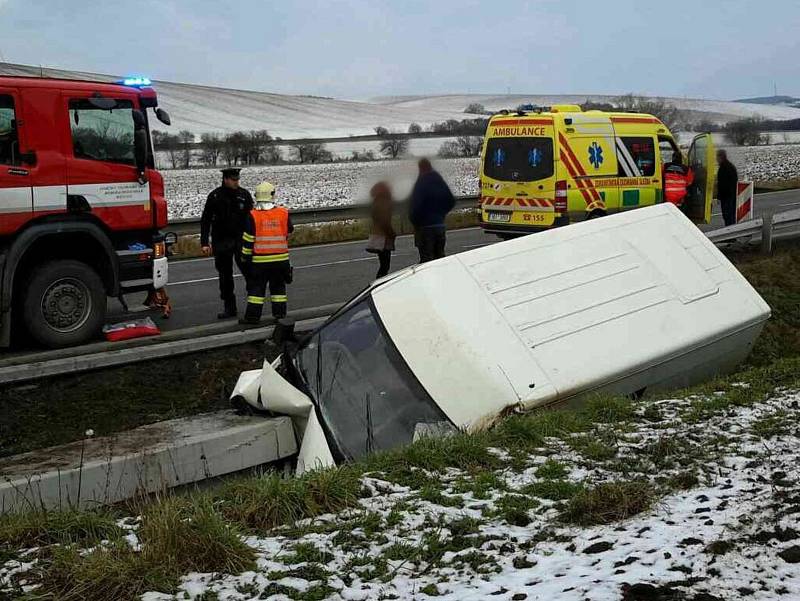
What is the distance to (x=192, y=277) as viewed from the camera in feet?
44.4

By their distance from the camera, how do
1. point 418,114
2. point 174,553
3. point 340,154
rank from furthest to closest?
point 418,114, point 340,154, point 174,553

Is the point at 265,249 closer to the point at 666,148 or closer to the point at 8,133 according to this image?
the point at 8,133

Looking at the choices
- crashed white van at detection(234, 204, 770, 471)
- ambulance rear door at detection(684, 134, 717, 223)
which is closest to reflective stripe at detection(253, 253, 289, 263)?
crashed white van at detection(234, 204, 770, 471)

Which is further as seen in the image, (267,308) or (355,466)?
(267,308)

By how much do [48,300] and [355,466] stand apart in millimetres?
5131

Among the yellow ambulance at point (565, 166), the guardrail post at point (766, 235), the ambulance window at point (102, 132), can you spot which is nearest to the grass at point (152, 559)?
the ambulance window at point (102, 132)

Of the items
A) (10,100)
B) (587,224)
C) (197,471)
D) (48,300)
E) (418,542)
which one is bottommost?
(197,471)

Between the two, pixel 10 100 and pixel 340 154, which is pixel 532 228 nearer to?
pixel 10 100

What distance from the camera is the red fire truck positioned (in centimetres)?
807

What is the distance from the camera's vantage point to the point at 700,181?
15820 millimetres

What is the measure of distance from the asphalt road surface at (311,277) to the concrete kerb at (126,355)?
5.63 ft

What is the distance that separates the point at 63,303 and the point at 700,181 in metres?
11.5

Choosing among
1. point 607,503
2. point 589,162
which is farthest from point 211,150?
point 607,503

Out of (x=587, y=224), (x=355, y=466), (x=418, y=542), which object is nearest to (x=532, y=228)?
(x=587, y=224)
